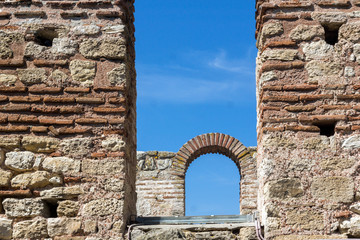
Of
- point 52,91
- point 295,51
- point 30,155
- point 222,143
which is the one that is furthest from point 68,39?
point 222,143

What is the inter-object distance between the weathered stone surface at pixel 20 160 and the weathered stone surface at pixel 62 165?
0.13 m

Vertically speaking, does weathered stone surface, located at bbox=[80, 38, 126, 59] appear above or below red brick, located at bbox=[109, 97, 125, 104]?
above

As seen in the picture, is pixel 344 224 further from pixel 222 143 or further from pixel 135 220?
pixel 222 143

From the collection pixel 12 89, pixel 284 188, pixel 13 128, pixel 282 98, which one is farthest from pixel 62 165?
pixel 282 98

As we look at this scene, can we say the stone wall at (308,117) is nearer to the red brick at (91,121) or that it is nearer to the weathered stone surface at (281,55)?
the weathered stone surface at (281,55)

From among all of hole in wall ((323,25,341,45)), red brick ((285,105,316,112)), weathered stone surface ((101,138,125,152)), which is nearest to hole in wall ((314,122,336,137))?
red brick ((285,105,316,112))

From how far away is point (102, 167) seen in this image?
4445 mm

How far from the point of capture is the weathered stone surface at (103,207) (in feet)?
14.1

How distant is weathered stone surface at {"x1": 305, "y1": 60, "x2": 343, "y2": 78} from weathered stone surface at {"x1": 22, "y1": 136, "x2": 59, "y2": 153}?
250cm

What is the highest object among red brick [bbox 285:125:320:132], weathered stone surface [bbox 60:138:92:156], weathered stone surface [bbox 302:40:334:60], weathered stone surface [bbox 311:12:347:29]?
weathered stone surface [bbox 311:12:347:29]

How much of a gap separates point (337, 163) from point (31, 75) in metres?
3.01

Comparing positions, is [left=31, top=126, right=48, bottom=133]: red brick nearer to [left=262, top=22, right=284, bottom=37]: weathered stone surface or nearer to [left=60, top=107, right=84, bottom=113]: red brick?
[left=60, top=107, right=84, bottom=113]: red brick

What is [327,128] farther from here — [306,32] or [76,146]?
[76,146]

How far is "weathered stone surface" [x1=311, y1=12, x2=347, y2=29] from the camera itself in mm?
4770
